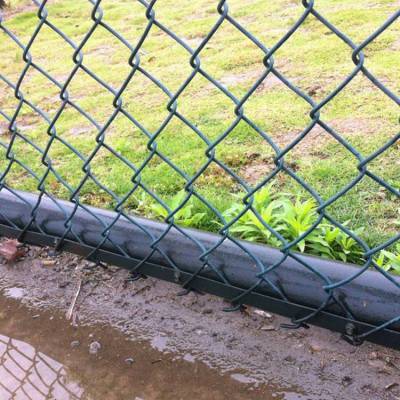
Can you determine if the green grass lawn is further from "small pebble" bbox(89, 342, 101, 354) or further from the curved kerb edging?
"small pebble" bbox(89, 342, 101, 354)

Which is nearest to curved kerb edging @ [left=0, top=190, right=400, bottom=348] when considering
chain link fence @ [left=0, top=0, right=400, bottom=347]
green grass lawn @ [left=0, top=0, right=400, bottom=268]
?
chain link fence @ [left=0, top=0, right=400, bottom=347]

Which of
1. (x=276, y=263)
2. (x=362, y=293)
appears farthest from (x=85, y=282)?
(x=362, y=293)

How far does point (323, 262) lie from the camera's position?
1.49 metres

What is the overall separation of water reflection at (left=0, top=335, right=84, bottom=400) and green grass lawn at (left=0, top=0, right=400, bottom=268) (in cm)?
71

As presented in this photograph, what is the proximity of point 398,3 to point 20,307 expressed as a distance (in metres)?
4.34

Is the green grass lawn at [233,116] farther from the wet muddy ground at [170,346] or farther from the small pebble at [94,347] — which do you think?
the small pebble at [94,347]

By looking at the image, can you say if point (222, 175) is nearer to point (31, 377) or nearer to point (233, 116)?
point (233, 116)

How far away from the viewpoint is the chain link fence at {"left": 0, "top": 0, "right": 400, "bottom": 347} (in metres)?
1.40

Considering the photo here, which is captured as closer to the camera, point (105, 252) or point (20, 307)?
point (105, 252)

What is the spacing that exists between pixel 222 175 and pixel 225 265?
1242 millimetres

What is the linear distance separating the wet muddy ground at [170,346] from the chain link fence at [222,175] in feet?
0.75

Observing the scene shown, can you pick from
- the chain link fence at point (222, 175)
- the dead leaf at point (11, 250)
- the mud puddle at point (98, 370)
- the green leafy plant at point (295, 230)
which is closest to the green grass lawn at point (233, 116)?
the chain link fence at point (222, 175)

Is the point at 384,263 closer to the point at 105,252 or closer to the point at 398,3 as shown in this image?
the point at 105,252

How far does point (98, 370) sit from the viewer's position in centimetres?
175
